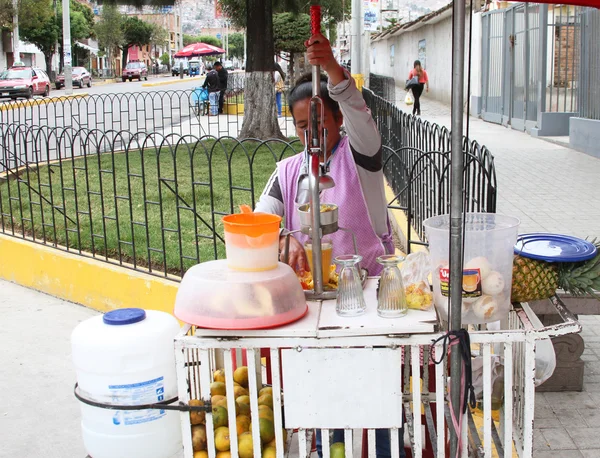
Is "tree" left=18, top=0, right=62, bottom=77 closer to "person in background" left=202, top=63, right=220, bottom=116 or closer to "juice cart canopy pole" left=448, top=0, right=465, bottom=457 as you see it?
"person in background" left=202, top=63, right=220, bottom=116

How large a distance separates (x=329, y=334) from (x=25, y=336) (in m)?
3.57

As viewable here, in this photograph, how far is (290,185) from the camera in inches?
117

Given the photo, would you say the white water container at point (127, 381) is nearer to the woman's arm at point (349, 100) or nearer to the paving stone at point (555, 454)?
the woman's arm at point (349, 100)

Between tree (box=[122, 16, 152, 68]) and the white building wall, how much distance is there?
31.8m

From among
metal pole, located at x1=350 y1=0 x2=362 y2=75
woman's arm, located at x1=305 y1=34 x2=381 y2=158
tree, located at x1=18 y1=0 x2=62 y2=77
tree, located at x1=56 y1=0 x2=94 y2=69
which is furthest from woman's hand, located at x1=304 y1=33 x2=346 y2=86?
tree, located at x1=56 y1=0 x2=94 y2=69

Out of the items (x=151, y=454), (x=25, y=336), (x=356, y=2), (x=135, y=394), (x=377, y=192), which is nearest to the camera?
(x=135, y=394)

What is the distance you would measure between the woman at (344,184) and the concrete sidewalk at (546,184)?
474cm

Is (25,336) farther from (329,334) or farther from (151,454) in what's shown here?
(329,334)

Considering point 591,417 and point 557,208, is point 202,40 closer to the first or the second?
point 557,208

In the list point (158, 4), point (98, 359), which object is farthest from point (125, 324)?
point (158, 4)

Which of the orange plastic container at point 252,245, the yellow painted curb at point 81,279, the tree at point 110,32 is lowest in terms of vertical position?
the yellow painted curb at point 81,279

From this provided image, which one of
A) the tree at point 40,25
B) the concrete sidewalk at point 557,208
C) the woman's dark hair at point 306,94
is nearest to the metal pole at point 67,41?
the tree at point 40,25

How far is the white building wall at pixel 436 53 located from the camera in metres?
20.0

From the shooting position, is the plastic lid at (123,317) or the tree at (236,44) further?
the tree at (236,44)
